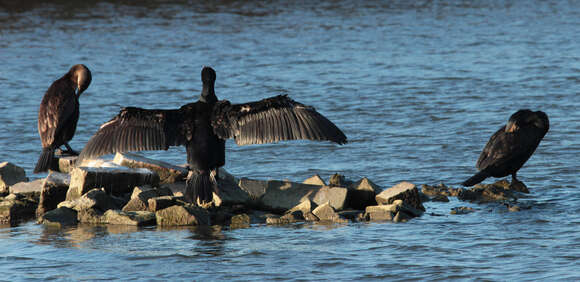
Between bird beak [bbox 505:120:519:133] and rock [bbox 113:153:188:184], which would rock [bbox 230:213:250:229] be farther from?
bird beak [bbox 505:120:519:133]

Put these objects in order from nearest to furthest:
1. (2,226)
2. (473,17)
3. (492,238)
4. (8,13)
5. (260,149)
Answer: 1. (492,238)
2. (2,226)
3. (260,149)
4. (473,17)
5. (8,13)

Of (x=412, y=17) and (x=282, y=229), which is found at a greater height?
(x=412, y=17)

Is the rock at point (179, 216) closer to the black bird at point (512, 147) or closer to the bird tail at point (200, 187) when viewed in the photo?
the bird tail at point (200, 187)

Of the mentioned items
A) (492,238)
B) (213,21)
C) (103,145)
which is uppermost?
(213,21)

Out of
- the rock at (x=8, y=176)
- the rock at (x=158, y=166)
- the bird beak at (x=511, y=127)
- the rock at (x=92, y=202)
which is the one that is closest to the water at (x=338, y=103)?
Result: the rock at (x=92, y=202)

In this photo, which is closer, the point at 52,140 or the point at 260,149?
the point at 52,140

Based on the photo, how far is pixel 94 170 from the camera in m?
8.98

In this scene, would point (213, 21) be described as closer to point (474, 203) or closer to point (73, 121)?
point (73, 121)

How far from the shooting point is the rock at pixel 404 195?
28.7ft

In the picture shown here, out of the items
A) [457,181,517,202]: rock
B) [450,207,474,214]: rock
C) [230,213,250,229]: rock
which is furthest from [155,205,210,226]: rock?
[457,181,517,202]: rock

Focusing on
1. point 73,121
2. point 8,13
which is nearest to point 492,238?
point 73,121

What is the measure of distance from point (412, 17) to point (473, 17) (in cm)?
189

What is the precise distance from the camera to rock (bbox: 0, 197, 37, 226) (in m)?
8.90

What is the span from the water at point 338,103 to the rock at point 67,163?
5.40 feet
